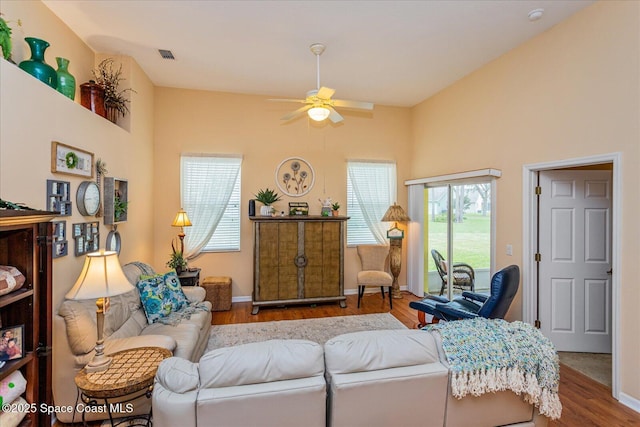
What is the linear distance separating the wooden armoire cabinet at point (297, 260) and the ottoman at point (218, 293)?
445mm

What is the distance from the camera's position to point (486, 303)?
3146mm

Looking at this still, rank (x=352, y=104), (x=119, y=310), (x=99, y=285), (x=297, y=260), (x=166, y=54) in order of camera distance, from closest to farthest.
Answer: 1. (x=99, y=285)
2. (x=119, y=310)
3. (x=352, y=104)
4. (x=166, y=54)
5. (x=297, y=260)

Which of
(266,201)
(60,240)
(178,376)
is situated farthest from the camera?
(266,201)

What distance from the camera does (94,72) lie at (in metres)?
3.97

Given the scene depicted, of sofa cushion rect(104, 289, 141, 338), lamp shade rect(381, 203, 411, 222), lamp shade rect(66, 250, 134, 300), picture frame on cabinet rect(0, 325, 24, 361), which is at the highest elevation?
lamp shade rect(381, 203, 411, 222)

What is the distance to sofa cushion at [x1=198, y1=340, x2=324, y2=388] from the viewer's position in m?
1.59

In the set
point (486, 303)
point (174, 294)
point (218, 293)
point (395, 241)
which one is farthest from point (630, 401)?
point (218, 293)

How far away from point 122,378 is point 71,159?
2004mm

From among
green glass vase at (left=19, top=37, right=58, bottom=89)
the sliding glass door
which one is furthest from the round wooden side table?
the sliding glass door

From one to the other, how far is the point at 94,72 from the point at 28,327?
351 centimetres

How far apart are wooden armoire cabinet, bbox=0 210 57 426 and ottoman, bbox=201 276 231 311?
317 cm

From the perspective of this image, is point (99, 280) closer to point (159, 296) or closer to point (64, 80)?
point (159, 296)

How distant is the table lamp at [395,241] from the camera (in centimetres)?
575

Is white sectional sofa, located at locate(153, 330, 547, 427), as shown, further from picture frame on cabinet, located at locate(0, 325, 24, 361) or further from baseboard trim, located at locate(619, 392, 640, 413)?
baseboard trim, located at locate(619, 392, 640, 413)
